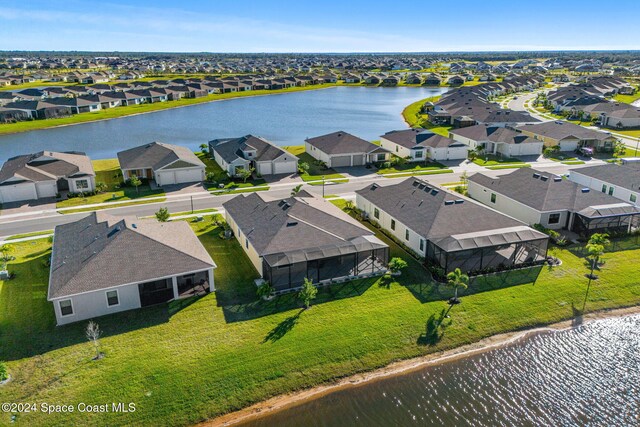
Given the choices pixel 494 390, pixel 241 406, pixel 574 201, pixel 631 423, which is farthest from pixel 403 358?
pixel 574 201

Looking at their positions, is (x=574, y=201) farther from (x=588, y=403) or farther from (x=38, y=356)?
(x=38, y=356)

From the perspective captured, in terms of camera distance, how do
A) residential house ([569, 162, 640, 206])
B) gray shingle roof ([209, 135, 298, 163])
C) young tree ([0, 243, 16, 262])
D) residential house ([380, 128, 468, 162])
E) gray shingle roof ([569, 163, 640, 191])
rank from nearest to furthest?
young tree ([0, 243, 16, 262]), residential house ([569, 162, 640, 206]), gray shingle roof ([569, 163, 640, 191]), gray shingle roof ([209, 135, 298, 163]), residential house ([380, 128, 468, 162])

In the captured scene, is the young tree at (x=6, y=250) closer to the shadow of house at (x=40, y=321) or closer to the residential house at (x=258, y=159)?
the shadow of house at (x=40, y=321)

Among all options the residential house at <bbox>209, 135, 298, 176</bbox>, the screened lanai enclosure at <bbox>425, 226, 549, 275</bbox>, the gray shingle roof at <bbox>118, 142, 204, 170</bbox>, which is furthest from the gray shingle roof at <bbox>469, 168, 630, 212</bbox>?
the gray shingle roof at <bbox>118, 142, 204, 170</bbox>

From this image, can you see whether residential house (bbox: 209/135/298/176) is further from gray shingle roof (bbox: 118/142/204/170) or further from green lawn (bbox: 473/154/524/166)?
green lawn (bbox: 473/154/524/166)

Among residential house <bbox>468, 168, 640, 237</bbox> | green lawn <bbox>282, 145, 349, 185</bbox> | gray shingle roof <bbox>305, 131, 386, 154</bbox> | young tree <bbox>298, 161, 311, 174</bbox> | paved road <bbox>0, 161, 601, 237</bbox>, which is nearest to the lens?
residential house <bbox>468, 168, 640, 237</bbox>

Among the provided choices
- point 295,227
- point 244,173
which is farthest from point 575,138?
point 295,227
